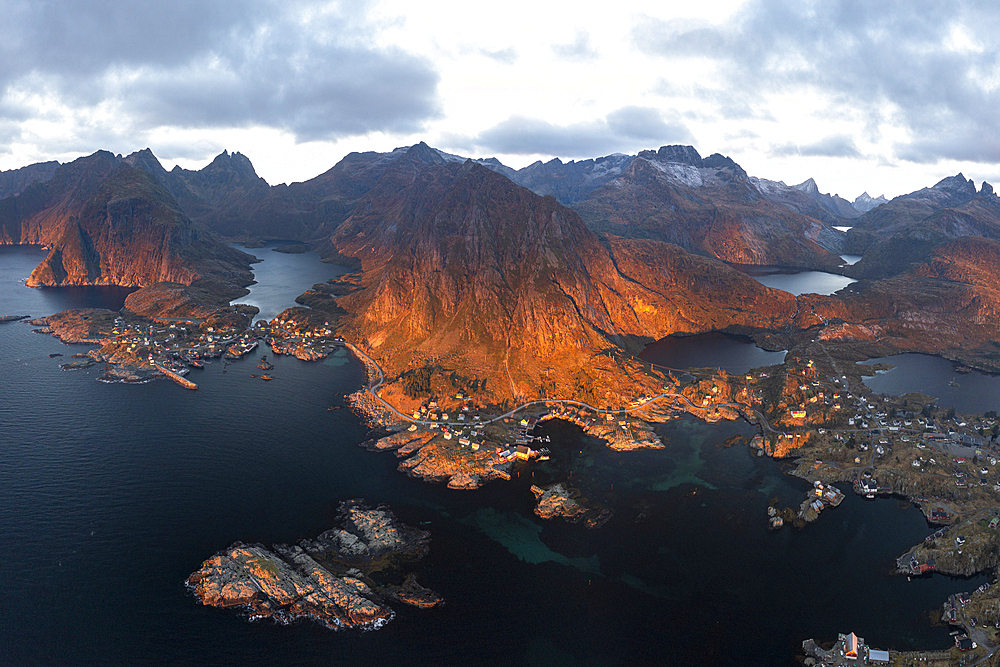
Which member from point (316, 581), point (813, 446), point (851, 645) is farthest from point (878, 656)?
point (316, 581)

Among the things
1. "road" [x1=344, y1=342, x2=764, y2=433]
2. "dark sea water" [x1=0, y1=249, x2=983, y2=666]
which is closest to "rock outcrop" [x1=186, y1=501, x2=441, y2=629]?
"dark sea water" [x1=0, y1=249, x2=983, y2=666]

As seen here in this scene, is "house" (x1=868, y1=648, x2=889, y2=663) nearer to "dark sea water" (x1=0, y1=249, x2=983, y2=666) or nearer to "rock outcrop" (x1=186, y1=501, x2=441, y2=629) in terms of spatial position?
"dark sea water" (x1=0, y1=249, x2=983, y2=666)

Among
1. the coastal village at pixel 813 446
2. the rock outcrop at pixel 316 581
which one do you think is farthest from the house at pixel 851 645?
the rock outcrop at pixel 316 581

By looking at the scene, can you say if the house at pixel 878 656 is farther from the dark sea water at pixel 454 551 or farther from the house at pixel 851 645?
the dark sea water at pixel 454 551

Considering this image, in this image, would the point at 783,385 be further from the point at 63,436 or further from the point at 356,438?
the point at 63,436

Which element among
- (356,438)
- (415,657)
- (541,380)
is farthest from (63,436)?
(541,380)

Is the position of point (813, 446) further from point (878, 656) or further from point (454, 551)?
point (454, 551)
